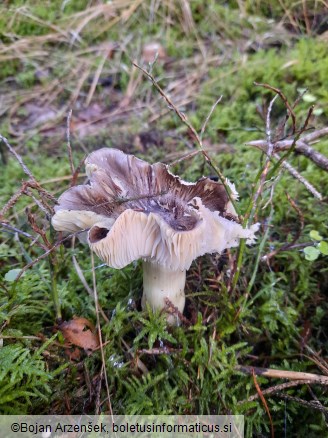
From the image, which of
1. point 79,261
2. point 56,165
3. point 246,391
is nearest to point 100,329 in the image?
point 79,261

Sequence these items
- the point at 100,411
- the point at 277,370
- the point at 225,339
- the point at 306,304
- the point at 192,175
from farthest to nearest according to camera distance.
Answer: the point at 192,175, the point at 306,304, the point at 225,339, the point at 277,370, the point at 100,411

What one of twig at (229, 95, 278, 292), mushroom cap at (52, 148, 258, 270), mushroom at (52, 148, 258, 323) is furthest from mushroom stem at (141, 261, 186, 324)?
twig at (229, 95, 278, 292)

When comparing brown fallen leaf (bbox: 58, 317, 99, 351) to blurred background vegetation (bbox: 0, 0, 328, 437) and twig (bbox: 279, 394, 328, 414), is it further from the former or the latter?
twig (bbox: 279, 394, 328, 414)

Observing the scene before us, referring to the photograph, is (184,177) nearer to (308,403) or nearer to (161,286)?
(161,286)

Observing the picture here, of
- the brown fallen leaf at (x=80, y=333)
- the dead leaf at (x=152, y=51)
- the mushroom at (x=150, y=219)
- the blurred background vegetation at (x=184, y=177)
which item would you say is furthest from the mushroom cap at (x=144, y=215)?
the dead leaf at (x=152, y=51)

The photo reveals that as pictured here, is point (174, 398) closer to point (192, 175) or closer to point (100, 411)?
point (100, 411)
